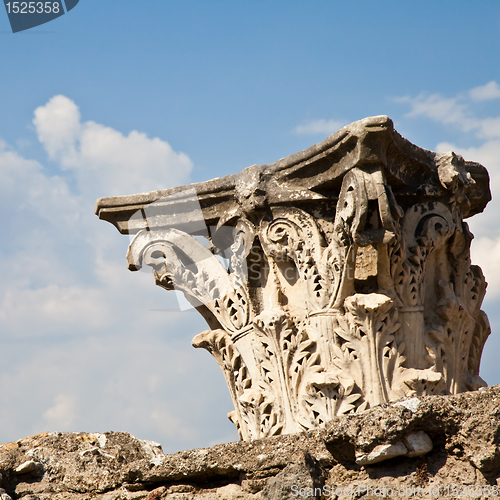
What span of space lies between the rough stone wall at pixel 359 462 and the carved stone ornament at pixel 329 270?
130cm

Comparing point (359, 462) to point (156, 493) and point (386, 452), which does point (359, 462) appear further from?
point (156, 493)

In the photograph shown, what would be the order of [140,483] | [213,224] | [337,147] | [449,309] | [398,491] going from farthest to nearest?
[213,224], [449,309], [337,147], [140,483], [398,491]

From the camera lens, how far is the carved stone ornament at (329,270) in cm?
559

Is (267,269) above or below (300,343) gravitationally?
above

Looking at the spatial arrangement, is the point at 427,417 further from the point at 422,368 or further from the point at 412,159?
the point at 412,159

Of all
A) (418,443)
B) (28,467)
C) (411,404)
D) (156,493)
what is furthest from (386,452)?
(28,467)

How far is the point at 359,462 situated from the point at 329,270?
2.33 metres

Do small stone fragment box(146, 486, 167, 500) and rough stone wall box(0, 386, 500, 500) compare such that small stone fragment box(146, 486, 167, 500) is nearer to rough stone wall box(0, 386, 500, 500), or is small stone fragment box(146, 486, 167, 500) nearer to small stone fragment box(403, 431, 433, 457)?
rough stone wall box(0, 386, 500, 500)

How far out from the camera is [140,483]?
4828 millimetres

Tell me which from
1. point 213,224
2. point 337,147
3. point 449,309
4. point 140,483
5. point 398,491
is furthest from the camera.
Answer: point 213,224

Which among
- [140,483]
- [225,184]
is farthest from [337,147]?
[140,483]

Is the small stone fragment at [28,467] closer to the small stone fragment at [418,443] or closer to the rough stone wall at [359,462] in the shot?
the rough stone wall at [359,462]

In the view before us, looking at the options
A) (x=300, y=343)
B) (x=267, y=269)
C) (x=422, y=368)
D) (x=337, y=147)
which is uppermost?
(x=337, y=147)

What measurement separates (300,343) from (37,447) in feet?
7.88
